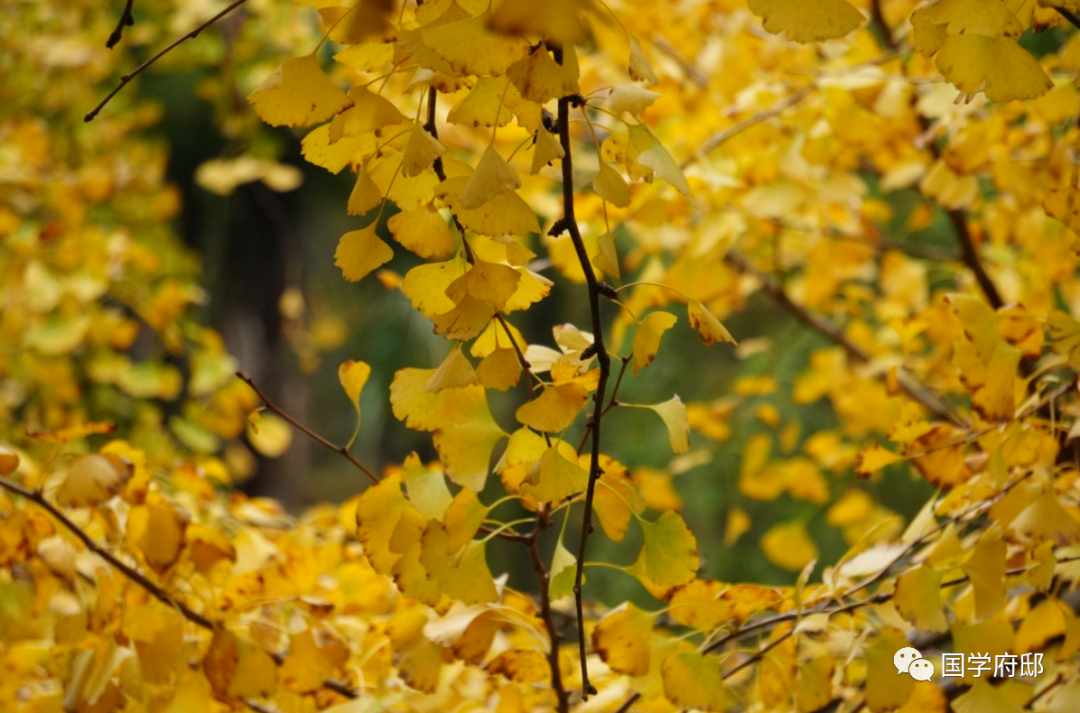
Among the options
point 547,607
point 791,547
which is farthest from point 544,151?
point 791,547

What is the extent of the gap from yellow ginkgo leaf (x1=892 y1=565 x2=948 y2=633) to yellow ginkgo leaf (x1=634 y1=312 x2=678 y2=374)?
0.59 feet

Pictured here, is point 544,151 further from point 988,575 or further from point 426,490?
point 988,575

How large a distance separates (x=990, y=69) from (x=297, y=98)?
24 centimetres

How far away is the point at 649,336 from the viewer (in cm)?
38

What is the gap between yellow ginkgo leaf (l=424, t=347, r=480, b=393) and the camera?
1.16 ft

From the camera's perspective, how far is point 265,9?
1813 millimetres

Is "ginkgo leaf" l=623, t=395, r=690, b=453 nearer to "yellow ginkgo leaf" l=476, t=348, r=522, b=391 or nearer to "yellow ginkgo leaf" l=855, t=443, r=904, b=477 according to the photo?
"yellow ginkgo leaf" l=476, t=348, r=522, b=391

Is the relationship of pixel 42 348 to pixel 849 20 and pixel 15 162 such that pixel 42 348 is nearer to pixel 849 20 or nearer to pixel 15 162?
pixel 15 162

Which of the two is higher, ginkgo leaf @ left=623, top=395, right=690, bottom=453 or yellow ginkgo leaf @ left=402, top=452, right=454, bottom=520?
ginkgo leaf @ left=623, top=395, right=690, bottom=453

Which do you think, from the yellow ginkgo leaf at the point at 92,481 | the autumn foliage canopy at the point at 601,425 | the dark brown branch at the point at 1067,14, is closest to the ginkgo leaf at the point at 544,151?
the autumn foliage canopy at the point at 601,425

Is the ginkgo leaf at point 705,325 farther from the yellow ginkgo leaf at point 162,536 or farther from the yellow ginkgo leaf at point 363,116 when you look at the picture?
the yellow ginkgo leaf at point 162,536

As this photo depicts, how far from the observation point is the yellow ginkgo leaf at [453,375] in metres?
0.35

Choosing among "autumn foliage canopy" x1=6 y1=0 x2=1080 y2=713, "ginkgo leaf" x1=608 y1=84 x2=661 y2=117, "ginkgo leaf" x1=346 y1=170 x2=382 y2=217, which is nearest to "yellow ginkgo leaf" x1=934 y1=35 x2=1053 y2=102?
"autumn foliage canopy" x1=6 y1=0 x2=1080 y2=713

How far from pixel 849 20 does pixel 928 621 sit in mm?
276
